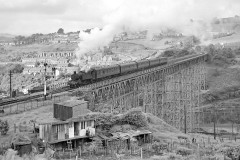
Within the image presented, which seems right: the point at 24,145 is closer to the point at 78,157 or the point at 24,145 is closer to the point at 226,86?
the point at 78,157

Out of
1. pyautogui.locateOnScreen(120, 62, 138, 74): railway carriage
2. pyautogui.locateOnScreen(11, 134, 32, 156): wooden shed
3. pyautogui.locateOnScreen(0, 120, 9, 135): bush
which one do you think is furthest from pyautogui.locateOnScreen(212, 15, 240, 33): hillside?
pyautogui.locateOnScreen(11, 134, 32, 156): wooden shed

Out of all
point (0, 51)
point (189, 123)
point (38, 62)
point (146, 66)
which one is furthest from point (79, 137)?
point (0, 51)

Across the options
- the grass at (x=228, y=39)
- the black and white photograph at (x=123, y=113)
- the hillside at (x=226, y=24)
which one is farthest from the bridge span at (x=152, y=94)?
the hillside at (x=226, y=24)

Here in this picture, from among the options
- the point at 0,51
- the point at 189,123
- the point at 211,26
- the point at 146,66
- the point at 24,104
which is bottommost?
the point at 189,123

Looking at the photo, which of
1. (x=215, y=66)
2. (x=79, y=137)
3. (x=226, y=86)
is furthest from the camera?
(x=215, y=66)

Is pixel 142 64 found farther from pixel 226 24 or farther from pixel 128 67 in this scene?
pixel 226 24

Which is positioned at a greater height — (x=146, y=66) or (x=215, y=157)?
(x=146, y=66)

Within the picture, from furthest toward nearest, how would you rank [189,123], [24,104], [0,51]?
[0,51]
[189,123]
[24,104]
